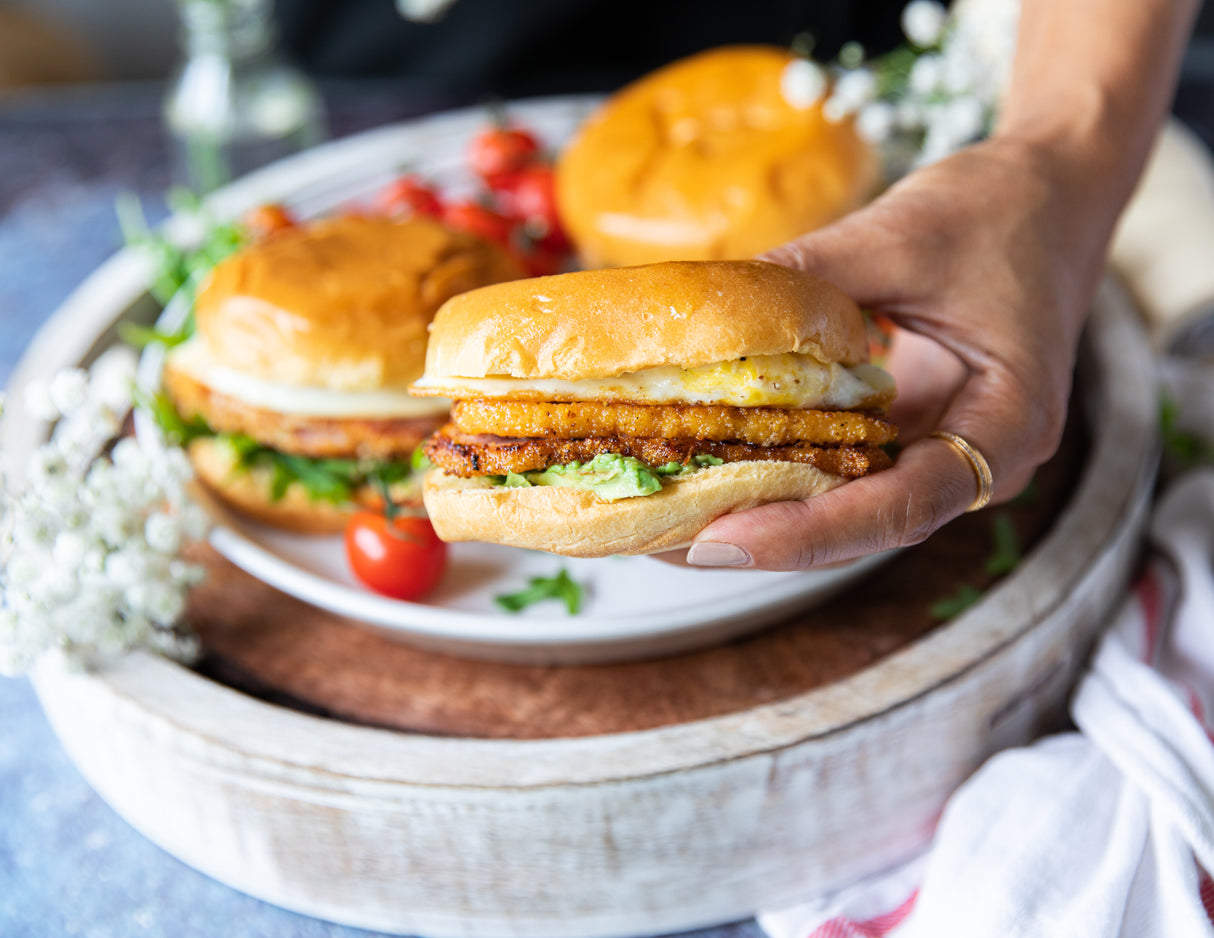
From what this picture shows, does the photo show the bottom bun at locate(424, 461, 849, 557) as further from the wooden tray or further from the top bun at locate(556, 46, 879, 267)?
the top bun at locate(556, 46, 879, 267)

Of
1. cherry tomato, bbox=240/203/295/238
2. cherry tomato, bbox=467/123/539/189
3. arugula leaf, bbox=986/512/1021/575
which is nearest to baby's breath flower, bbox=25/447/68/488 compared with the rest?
cherry tomato, bbox=240/203/295/238

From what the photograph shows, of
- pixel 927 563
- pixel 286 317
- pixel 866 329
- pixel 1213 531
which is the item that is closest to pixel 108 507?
pixel 286 317

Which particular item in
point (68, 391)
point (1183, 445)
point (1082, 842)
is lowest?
point (1183, 445)

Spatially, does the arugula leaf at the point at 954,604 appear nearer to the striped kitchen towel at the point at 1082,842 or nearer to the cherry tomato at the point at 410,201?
the striped kitchen towel at the point at 1082,842

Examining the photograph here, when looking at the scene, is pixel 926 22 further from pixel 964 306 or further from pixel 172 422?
pixel 172 422

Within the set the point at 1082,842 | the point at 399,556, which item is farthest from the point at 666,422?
the point at 1082,842

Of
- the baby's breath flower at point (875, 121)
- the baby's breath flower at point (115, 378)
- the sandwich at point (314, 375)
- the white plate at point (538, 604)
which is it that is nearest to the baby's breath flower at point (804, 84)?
the baby's breath flower at point (875, 121)
